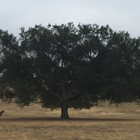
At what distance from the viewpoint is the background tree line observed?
3891 centimetres

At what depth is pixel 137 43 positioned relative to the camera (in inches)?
1551

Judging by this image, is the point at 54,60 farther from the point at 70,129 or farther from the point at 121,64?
the point at 70,129

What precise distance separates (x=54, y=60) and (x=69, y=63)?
1697 mm

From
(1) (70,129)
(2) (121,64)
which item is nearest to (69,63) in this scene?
(2) (121,64)

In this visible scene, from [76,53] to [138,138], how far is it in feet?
73.0

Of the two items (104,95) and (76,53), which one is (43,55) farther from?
(104,95)

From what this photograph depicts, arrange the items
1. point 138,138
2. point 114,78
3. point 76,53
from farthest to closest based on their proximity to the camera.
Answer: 1. point 76,53
2. point 114,78
3. point 138,138

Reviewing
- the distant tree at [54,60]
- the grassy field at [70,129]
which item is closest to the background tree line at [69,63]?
the distant tree at [54,60]

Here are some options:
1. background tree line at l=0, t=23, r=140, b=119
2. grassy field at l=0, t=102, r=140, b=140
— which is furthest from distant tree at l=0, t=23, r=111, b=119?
grassy field at l=0, t=102, r=140, b=140

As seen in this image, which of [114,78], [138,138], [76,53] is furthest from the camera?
[76,53]

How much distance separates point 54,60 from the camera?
4100 cm

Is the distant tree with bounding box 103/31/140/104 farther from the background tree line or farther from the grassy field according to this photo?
the grassy field

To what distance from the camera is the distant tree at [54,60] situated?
39.8m

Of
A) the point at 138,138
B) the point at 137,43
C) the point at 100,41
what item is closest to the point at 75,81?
the point at 100,41
